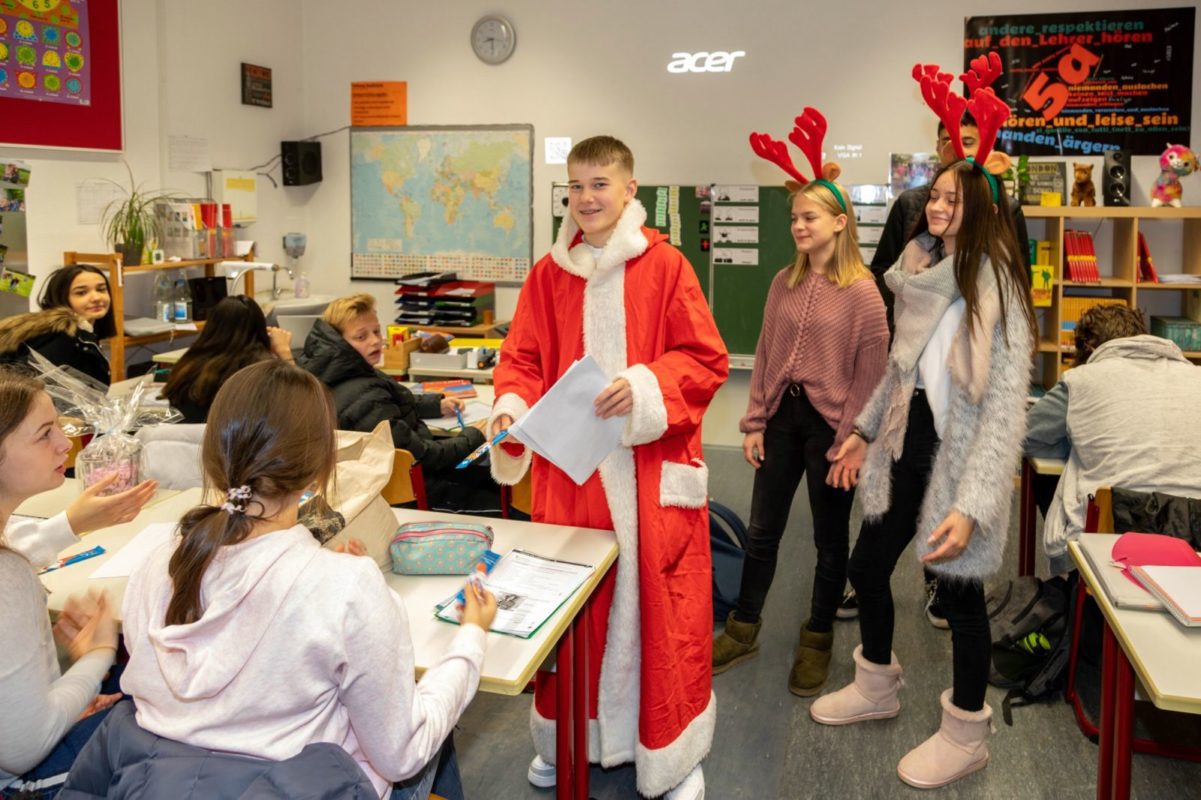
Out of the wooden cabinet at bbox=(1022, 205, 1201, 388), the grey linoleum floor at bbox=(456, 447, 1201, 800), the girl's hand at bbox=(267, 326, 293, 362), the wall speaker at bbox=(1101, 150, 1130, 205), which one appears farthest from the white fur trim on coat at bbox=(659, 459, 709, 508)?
the wall speaker at bbox=(1101, 150, 1130, 205)

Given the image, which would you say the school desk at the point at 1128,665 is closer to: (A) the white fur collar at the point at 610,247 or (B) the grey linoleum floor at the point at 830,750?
(B) the grey linoleum floor at the point at 830,750

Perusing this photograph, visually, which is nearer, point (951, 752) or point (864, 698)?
point (951, 752)

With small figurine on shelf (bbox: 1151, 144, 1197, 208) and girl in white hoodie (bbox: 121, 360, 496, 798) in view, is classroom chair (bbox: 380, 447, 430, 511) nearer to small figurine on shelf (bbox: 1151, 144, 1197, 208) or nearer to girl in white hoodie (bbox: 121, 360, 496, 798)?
girl in white hoodie (bbox: 121, 360, 496, 798)

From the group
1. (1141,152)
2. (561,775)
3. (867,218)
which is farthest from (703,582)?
(1141,152)

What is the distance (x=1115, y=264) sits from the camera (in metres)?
5.67

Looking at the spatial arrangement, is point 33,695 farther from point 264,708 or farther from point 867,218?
point 867,218

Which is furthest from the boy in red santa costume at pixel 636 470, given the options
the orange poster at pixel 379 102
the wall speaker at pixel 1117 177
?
the orange poster at pixel 379 102

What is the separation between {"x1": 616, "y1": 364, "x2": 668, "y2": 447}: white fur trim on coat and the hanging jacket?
102 inches

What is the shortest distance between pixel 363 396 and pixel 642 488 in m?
1.35

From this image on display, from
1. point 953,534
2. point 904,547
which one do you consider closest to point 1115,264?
point 904,547

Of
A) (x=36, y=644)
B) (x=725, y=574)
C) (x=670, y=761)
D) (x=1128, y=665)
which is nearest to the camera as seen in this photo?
(x=36, y=644)

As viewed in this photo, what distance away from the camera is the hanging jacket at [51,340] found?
3.79 metres

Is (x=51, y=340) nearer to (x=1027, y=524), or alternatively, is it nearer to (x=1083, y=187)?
(x=1027, y=524)

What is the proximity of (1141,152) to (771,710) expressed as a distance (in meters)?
4.18
